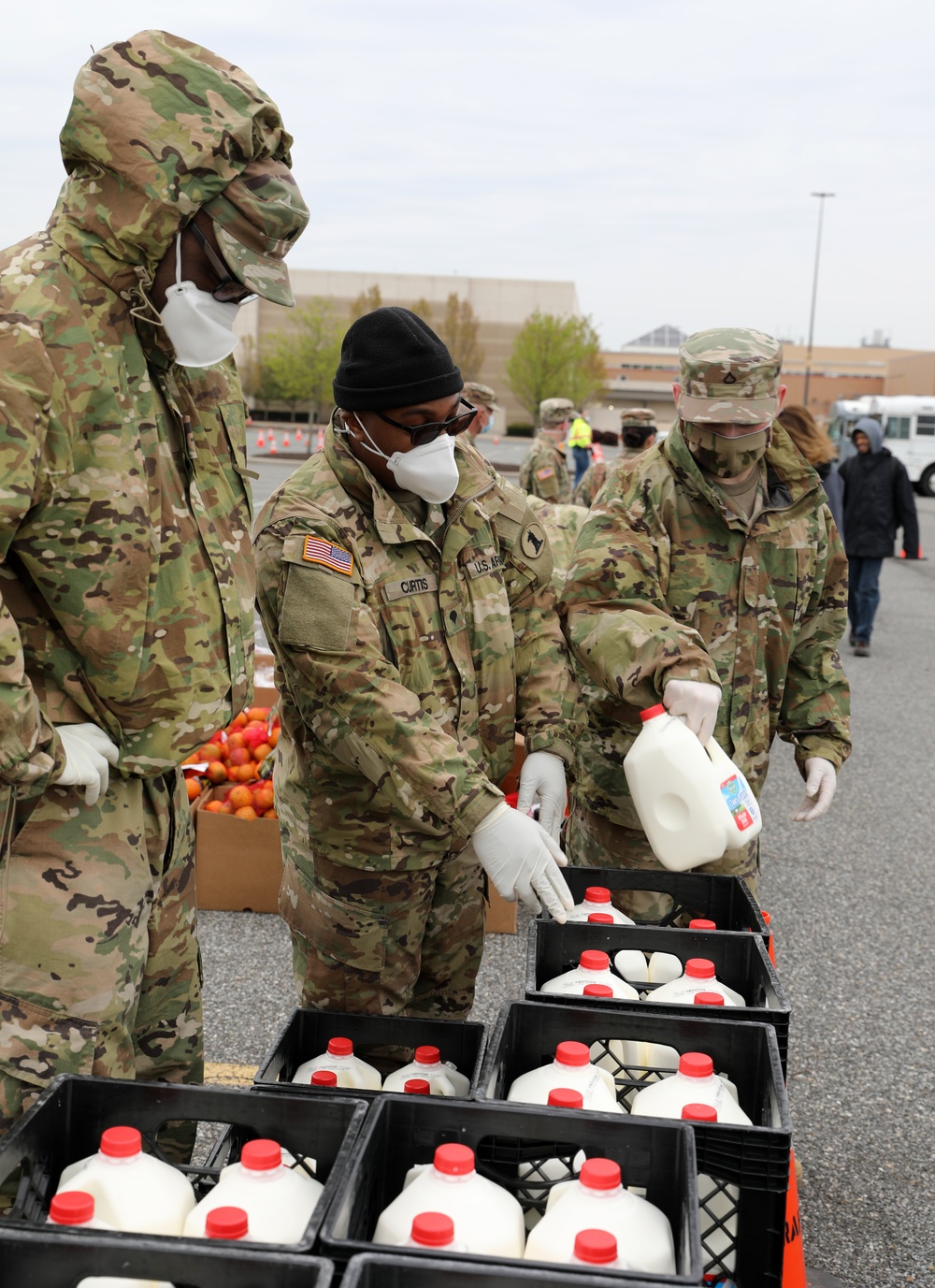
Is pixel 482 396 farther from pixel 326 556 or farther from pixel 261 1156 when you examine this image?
pixel 261 1156

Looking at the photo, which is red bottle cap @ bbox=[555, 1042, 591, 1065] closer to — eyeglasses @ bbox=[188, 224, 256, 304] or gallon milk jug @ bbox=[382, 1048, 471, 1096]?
gallon milk jug @ bbox=[382, 1048, 471, 1096]

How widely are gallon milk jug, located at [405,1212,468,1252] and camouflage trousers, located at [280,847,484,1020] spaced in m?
1.31

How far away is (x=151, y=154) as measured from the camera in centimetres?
191

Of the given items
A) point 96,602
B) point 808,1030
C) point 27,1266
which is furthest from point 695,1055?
point 808,1030

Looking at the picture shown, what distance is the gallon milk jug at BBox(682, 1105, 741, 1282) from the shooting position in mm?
1624

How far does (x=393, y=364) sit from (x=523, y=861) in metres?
1.08

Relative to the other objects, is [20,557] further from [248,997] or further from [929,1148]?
[929,1148]

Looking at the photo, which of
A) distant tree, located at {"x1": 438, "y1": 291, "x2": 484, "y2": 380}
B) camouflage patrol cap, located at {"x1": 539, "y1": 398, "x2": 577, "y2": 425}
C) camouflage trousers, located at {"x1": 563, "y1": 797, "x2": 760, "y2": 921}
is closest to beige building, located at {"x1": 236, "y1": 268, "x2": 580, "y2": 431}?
distant tree, located at {"x1": 438, "y1": 291, "x2": 484, "y2": 380}

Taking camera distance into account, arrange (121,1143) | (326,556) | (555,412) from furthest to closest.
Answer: (555,412) → (326,556) → (121,1143)

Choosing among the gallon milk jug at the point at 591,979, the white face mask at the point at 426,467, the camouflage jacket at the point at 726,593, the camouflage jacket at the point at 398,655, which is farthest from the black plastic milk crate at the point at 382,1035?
the white face mask at the point at 426,467

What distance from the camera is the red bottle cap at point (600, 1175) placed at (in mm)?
1379

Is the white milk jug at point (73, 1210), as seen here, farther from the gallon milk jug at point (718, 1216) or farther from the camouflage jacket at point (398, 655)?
the camouflage jacket at point (398, 655)

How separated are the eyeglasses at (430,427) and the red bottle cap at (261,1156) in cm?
154

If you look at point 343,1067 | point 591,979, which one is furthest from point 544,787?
point 343,1067
